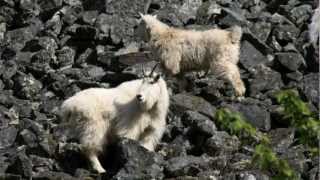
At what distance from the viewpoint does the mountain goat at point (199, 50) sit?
2242 centimetres

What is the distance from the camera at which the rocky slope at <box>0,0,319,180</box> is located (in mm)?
18125

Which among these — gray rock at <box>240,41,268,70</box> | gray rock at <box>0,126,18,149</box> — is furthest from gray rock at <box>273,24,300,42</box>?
gray rock at <box>0,126,18,149</box>

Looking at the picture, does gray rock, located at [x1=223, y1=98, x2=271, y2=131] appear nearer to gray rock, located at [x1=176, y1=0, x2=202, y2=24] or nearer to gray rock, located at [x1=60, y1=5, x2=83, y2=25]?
gray rock, located at [x1=176, y1=0, x2=202, y2=24]

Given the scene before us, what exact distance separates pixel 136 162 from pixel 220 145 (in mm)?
1957

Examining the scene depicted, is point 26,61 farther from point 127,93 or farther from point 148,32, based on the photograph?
point 127,93

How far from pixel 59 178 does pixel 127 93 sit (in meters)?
2.23

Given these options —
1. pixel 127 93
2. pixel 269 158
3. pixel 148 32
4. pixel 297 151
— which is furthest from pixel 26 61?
pixel 269 158

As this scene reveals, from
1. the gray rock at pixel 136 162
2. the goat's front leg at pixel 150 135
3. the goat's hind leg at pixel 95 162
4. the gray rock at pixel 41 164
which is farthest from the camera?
the goat's front leg at pixel 150 135

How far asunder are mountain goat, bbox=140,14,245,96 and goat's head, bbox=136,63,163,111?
4.09m

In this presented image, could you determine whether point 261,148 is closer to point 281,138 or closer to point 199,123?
point 199,123

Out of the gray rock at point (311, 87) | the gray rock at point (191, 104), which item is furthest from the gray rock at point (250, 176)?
the gray rock at point (311, 87)

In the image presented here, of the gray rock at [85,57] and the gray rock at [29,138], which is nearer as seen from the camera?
the gray rock at [29,138]

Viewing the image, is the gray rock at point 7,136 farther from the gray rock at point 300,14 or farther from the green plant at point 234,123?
the green plant at point 234,123

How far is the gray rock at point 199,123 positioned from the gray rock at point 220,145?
0.62 feet
